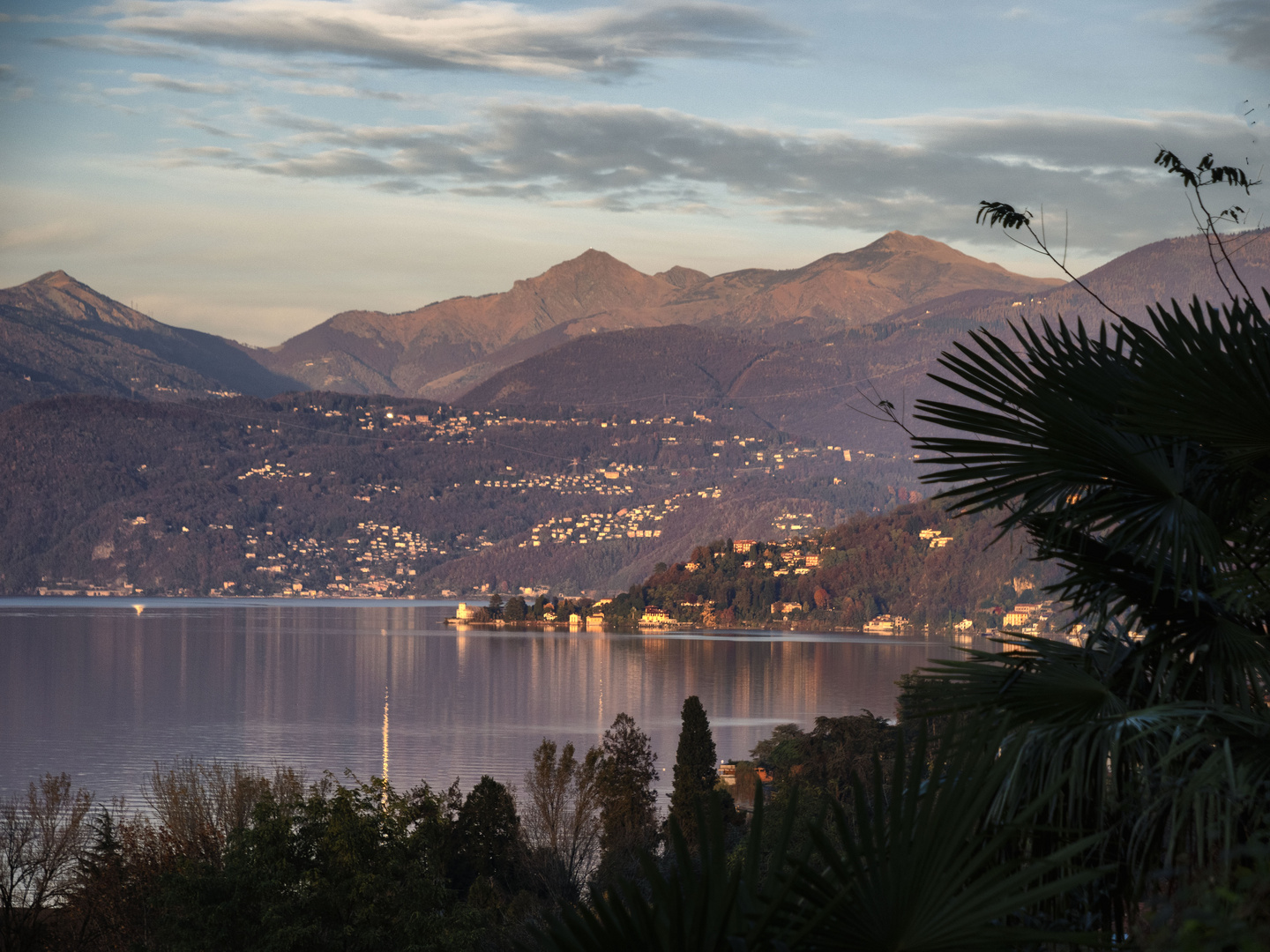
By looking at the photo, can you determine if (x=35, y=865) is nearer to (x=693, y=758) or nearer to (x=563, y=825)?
(x=563, y=825)

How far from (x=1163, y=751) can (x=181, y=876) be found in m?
14.3

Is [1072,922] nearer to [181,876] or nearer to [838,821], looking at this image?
[838,821]

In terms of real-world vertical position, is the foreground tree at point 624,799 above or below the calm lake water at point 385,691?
above

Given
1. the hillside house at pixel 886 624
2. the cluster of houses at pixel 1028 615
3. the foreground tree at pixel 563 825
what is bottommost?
the hillside house at pixel 886 624

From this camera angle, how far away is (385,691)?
83.6 meters

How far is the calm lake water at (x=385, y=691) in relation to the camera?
57.1m

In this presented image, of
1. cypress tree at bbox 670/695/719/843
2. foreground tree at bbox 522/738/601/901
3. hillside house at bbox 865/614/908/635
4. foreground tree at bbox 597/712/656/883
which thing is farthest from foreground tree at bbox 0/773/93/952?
hillside house at bbox 865/614/908/635

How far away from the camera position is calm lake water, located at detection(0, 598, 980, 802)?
57094 mm

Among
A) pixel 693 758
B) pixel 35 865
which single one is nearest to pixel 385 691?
pixel 693 758

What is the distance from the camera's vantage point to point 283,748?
193 feet

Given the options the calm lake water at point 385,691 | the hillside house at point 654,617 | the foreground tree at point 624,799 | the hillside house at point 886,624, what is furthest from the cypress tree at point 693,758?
the hillside house at point 886,624

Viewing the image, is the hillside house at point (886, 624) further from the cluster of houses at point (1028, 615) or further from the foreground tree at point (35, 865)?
the foreground tree at point (35, 865)

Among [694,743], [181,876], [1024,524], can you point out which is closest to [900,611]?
[694,743]

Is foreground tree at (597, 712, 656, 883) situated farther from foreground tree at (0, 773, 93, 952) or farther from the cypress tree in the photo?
foreground tree at (0, 773, 93, 952)
